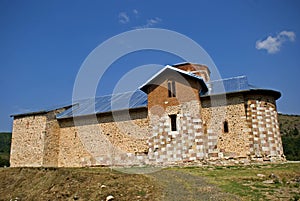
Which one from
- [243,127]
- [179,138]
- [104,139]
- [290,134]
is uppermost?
[290,134]

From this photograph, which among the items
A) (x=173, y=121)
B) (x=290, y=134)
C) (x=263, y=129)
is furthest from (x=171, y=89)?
(x=290, y=134)

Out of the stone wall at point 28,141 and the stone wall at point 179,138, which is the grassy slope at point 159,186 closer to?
the stone wall at point 179,138

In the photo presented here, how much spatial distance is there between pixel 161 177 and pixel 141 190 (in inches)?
101

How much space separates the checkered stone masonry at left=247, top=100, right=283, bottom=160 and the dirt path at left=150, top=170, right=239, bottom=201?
750 cm

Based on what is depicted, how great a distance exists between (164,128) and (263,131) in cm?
717

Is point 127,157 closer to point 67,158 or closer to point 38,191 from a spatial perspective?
point 67,158

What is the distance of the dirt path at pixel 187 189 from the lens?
34.9 ft

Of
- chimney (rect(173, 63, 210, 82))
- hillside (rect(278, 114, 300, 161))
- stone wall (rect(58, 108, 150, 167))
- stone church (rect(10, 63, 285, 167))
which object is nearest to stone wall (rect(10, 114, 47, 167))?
stone church (rect(10, 63, 285, 167))

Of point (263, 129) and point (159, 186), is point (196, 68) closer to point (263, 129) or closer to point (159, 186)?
Result: point (263, 129)

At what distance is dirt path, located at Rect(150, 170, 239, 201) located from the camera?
10629mm

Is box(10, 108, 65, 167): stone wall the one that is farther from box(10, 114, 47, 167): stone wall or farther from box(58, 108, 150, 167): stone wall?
box(58, 108, 150, 167): stone wall

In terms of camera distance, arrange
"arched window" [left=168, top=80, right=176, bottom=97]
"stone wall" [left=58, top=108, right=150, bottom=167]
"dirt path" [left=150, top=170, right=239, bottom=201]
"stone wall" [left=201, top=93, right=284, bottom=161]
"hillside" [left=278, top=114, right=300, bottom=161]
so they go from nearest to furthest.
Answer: "dirt path" [left=150, top=170, right=239, bottom=201], "stone wall" [left=201, top=93, right=284, bottom=161], "arched window" [left=168, top=80, right=176, bottom=97], "stone wall" [left=58, top=108, right=150, bottom=167], "hillside" [left=278, top=114, right=300, bottom=161]

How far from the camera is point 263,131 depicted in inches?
799

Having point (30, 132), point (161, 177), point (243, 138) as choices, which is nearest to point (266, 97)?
point (243, 138)
